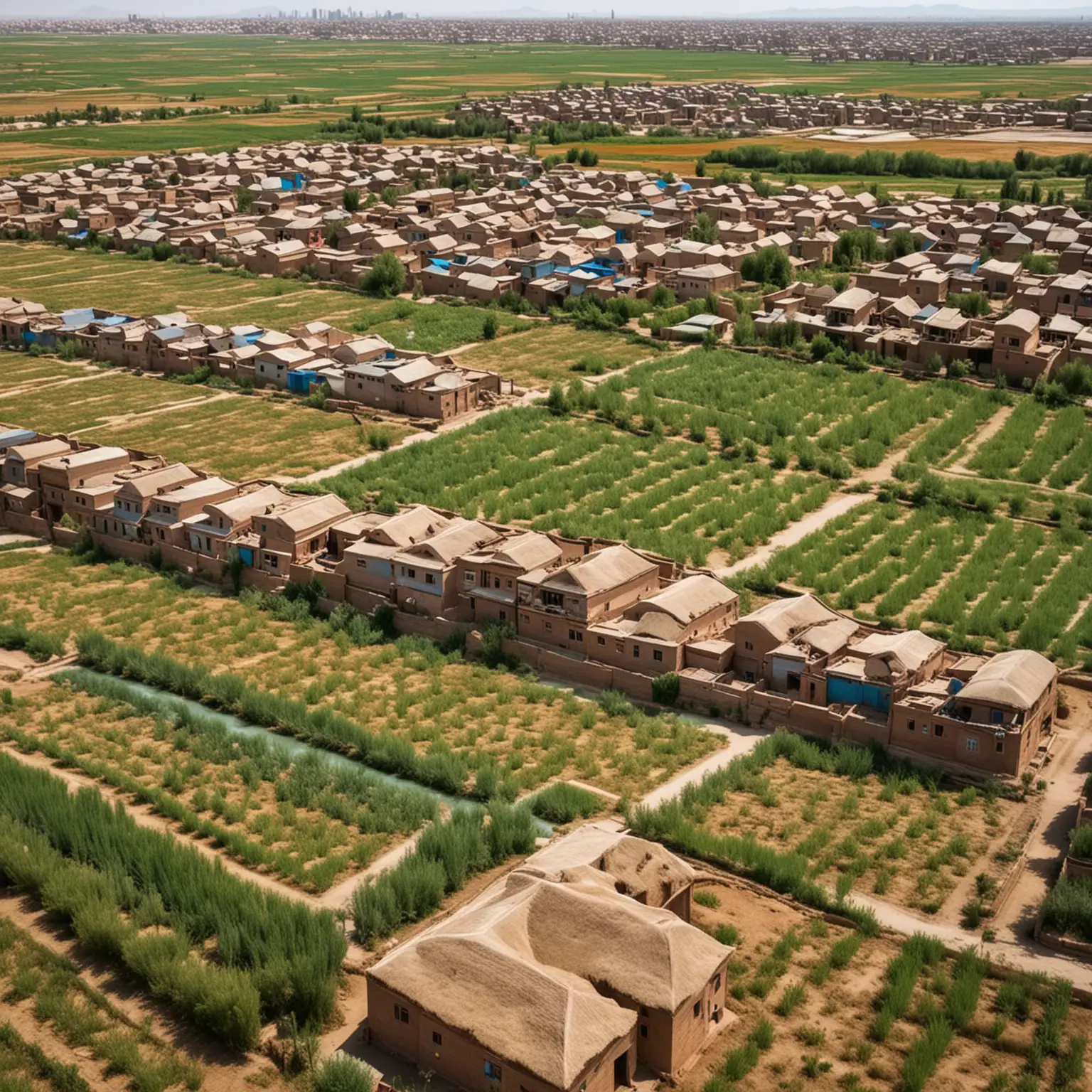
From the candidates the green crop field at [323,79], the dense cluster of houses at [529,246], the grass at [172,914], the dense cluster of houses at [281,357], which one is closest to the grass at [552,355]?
the dense cluster of houses at [281,357]

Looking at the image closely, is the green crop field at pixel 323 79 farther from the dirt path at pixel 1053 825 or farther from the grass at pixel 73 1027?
the dirt path at pixel 1053 825

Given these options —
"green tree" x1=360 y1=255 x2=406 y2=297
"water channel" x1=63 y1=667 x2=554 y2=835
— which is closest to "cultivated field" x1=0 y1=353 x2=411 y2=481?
"water channel" x1=63 y1=667 x2=554 y2=835

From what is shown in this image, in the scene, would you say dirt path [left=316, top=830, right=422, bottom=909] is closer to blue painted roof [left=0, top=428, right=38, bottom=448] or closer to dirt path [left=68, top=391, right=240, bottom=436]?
blue painted roof [left=0, top=428, right=38, bottom=448]

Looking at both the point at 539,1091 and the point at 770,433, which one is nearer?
the point at 539,1091

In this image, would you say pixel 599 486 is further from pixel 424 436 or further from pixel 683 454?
pixel 424 436

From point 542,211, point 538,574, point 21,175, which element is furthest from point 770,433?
point 21,175

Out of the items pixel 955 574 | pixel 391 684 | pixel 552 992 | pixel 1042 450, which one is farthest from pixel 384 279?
pixel 552 992

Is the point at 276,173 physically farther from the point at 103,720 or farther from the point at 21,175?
the point at 103,720
